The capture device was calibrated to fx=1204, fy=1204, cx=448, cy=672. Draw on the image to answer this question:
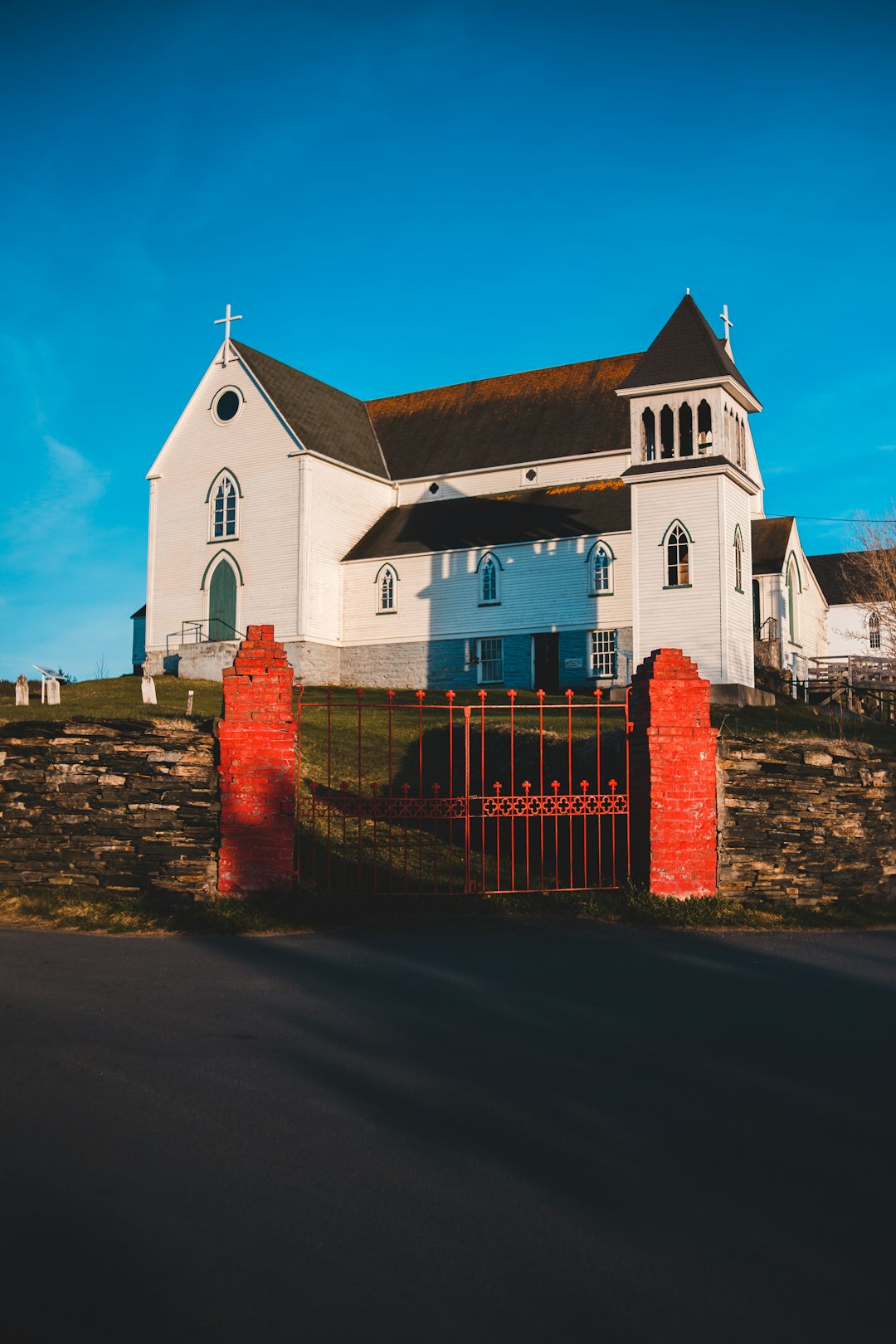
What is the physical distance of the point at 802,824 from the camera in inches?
493

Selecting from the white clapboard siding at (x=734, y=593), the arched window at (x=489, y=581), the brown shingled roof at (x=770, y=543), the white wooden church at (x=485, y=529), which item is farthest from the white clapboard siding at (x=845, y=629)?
the arched window at (x=489, y=581)

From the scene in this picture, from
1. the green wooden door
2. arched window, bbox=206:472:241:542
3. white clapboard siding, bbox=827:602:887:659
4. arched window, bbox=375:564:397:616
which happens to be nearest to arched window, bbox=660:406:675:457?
arched window, bbox=375:564:397:616

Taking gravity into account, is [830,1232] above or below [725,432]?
below

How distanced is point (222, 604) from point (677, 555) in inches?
652

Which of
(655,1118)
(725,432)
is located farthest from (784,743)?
(725,432)

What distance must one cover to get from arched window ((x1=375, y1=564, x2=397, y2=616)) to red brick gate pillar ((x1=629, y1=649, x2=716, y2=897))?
29490 mm

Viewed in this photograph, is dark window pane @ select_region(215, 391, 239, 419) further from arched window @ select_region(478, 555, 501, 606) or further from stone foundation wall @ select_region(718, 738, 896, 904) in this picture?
stone foundation wall @ select_region(718, 738, 896, 904)

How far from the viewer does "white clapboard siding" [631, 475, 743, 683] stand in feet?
110

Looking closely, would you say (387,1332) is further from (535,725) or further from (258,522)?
(258,522)

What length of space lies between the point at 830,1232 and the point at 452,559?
3690 centimetres

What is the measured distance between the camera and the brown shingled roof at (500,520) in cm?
3950

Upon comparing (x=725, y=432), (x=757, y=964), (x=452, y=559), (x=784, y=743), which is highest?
(x=725, y=432)

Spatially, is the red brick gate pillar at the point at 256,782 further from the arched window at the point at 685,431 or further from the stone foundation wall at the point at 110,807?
the arched window at the point at 685,431

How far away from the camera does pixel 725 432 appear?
113 ft
